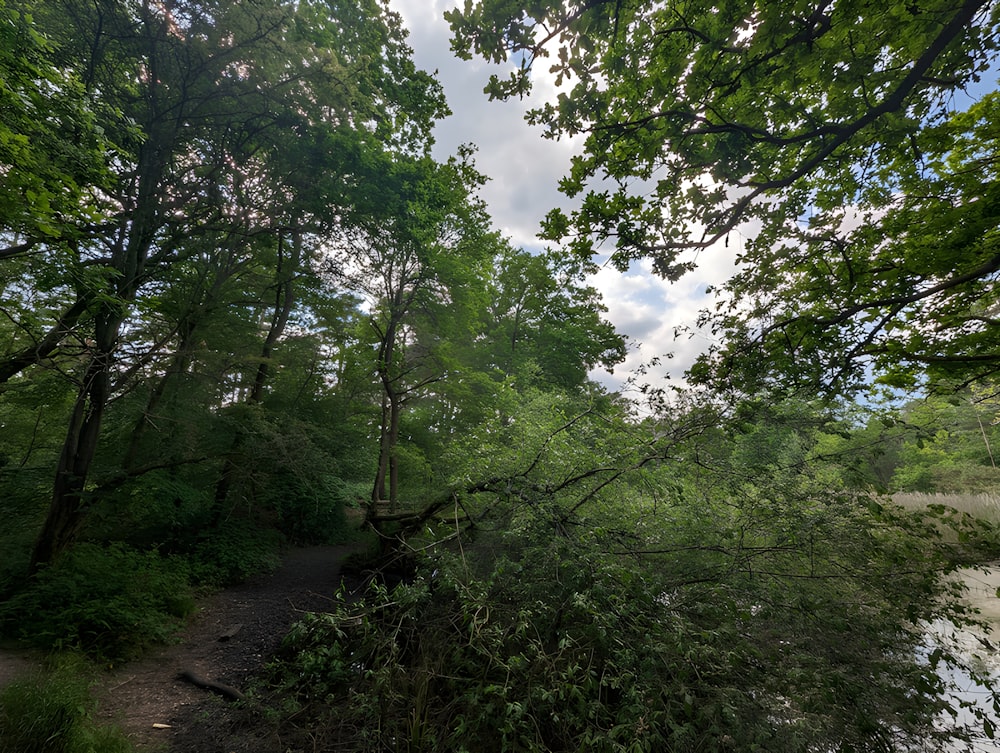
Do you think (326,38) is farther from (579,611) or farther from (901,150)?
(579,611)

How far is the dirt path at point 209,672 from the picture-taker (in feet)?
12.2

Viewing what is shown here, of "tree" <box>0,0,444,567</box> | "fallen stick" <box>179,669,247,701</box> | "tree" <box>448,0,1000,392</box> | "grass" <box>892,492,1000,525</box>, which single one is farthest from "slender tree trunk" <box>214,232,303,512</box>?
"grass" <box>892,492,1000,525</box>

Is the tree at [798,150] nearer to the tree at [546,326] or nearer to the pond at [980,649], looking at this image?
the pond at [980,649]

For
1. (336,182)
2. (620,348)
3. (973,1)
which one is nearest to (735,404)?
(973,1)

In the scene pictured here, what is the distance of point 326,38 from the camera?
6.71m

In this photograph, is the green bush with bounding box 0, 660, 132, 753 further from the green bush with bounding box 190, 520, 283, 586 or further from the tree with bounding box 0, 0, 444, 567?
the green bush with bounding box 190, 520, 283, 586

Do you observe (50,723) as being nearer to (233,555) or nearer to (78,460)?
(78,460)

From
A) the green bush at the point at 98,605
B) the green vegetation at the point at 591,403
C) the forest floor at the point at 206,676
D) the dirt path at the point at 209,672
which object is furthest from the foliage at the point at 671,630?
the green bush at the point at 98,605

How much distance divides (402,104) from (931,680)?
37.6 ft

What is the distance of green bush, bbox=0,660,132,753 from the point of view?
2.97m

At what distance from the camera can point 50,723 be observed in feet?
10.2

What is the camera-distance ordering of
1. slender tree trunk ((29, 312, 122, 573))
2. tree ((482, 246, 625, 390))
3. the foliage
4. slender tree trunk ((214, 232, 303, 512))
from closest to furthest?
the foliage, slender tree trunk ((29, 312, 122, 573)), slender tree trunk ((214, 232, 303, 512)), tree ((482, 246, 625, 390))

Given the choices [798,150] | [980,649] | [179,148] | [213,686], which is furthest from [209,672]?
[798,150]

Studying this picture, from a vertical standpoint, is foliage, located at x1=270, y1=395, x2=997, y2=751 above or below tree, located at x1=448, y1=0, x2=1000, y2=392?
below
